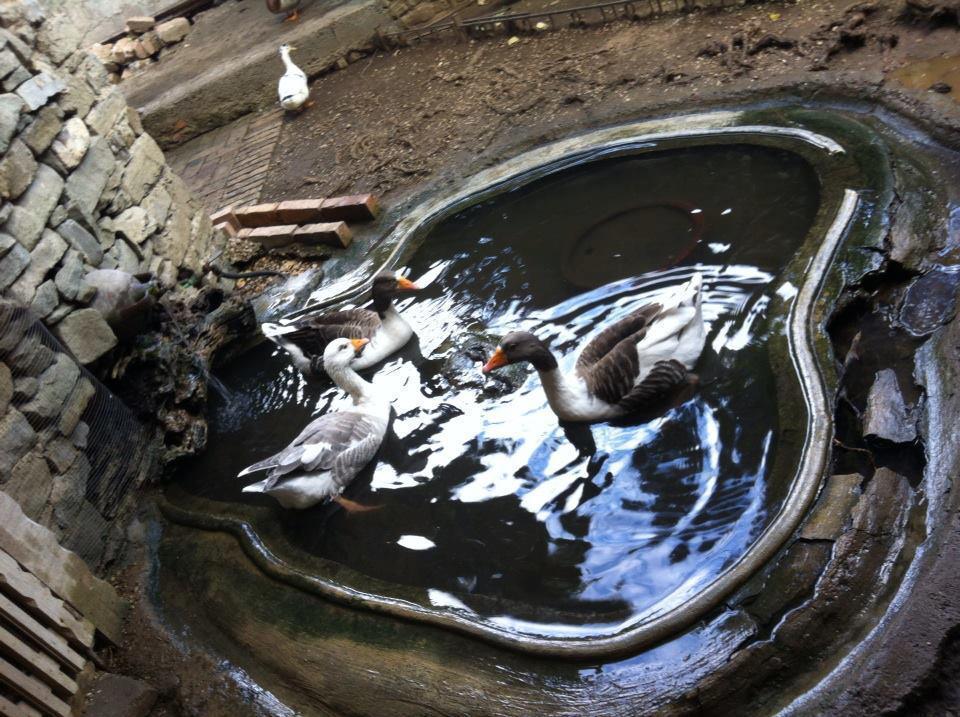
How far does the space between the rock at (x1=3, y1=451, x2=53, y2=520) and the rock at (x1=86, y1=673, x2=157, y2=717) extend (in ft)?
3.19

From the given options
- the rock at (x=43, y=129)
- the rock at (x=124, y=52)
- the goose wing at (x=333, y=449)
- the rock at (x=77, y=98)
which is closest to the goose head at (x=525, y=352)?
the goose wing at (x=333, y=449)

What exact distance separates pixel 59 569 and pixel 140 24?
12.4 meters

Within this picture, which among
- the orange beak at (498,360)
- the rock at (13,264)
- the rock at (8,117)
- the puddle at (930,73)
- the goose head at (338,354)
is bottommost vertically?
the goose head at (338,354)

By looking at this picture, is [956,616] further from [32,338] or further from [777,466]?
[32,338]

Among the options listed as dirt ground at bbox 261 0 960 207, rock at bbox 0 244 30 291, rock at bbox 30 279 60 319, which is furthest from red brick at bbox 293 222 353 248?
rock at bbox 0 244 30 291

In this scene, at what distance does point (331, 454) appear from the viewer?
4.39 metres

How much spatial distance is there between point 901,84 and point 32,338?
5796 mm

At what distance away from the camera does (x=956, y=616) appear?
8.35 ft

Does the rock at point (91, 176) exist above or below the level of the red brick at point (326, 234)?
above

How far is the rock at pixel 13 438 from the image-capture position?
13.2ft

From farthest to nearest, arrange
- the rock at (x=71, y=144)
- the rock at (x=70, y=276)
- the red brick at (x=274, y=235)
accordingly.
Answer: the red brick at (x=274, y=235) → the rock at (x=71, y=144) → the rock at (x=70, y=276)

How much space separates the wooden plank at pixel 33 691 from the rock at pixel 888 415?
3.72 meters

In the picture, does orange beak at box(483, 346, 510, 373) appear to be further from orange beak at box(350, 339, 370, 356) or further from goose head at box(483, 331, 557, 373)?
orange beak at box(350, 339, 370, 356)

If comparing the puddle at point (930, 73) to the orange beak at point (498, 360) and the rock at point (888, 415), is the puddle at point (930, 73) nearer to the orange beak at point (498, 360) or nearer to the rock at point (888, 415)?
the rock at point (888, 415)
